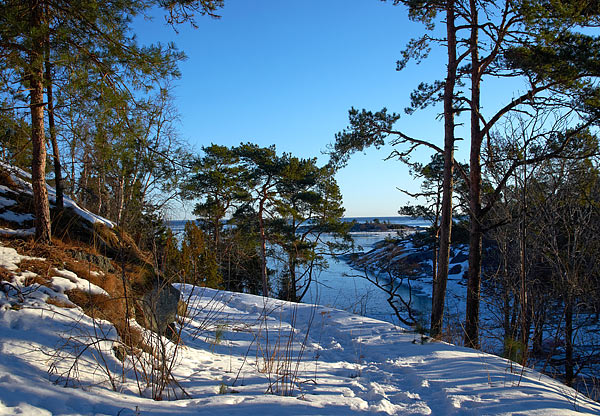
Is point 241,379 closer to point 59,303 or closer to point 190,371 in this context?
point 190,371

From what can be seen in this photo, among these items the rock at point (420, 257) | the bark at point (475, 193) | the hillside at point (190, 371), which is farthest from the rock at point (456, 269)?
the hillside at point (190, 371)

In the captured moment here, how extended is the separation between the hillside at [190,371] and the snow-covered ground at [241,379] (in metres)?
0.01

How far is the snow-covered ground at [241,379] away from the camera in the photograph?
2199 mm

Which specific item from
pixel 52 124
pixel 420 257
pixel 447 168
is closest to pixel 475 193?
pixel 447 168

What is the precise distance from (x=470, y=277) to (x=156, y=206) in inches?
545

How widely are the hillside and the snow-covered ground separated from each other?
0.4 inches

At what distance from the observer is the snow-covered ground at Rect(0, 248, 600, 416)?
2199mm

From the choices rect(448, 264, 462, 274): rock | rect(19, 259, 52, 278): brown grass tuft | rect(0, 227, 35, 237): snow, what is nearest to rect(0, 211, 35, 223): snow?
rect(0, 227, 35, 237): snow

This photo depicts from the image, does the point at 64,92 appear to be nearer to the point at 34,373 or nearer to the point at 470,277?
the point at 34,373

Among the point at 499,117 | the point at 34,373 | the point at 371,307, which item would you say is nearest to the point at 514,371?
the point at 34,373

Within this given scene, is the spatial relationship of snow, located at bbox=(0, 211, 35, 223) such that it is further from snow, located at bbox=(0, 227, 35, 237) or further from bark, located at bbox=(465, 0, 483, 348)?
bark, located at bbox=(465, 0, 483, 348)

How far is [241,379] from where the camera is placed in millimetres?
3121

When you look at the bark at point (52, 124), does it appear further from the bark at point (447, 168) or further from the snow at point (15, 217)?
the bark at point (447, 168)

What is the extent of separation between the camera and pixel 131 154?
14.4 ft
